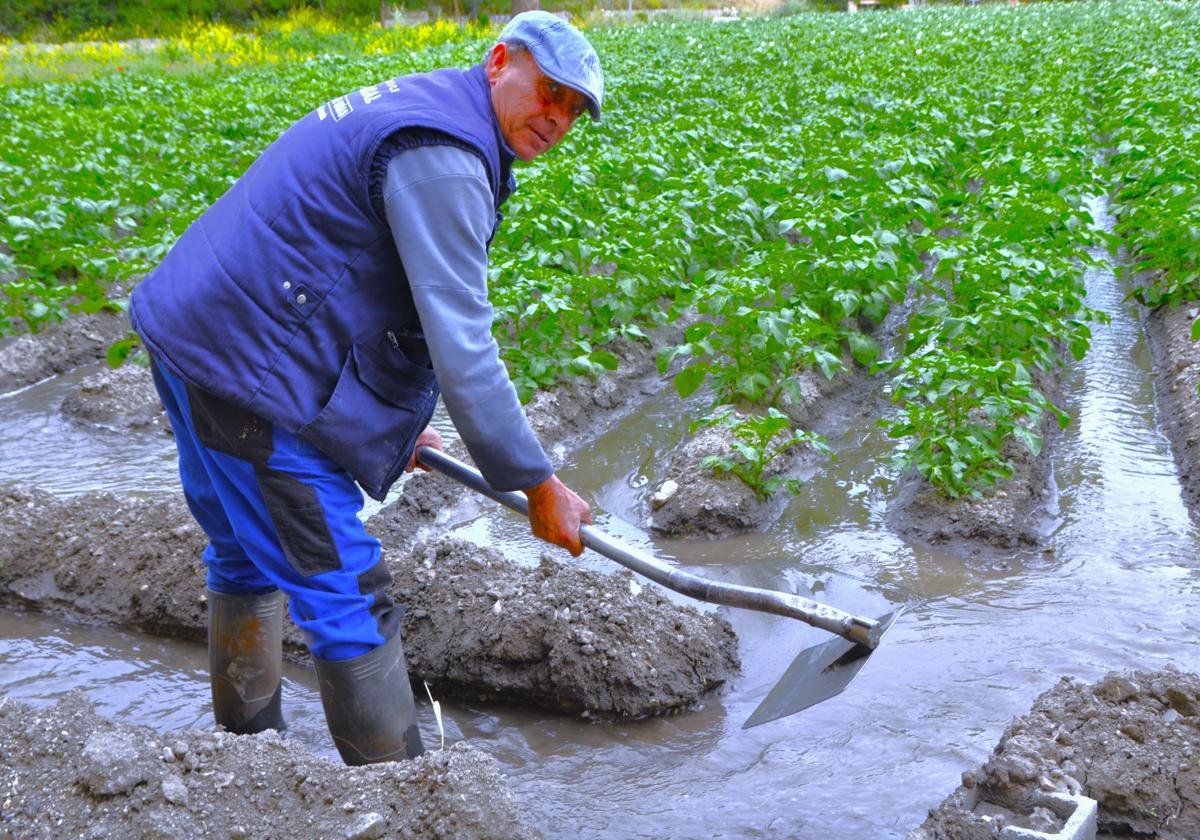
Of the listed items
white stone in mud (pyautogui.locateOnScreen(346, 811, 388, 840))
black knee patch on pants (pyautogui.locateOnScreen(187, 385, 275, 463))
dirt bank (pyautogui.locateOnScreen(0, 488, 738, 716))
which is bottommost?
dirt bank (pyautogui.locateOnScreen(0, 488, 738, 716))

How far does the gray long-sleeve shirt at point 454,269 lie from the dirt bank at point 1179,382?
10.9ft

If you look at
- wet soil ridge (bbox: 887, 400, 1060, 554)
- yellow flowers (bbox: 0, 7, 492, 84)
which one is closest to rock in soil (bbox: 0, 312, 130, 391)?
wet soil ridge (bbox: 887, 400, 1060, 554)

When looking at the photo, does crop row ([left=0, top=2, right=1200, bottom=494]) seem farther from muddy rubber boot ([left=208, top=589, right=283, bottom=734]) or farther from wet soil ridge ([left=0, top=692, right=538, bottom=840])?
wet soil ridge ([left=0, top=692, right=538, bottom=840])

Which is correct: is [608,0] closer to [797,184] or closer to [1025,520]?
[797,184]

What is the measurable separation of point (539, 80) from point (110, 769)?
1.63 metres

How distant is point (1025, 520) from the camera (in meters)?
4.45

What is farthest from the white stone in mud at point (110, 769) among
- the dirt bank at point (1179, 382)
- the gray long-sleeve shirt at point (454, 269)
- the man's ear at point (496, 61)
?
the dirt bank at point (1179, 382)

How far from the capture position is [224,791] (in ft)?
7.77

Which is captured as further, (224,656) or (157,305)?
(224,656)

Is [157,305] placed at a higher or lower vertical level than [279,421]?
higher

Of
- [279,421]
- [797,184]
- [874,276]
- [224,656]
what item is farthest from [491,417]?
[797,184]

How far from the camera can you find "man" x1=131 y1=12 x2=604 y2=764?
231cm

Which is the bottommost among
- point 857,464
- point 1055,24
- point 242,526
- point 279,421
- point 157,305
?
point 857,464

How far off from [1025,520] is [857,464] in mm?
879
